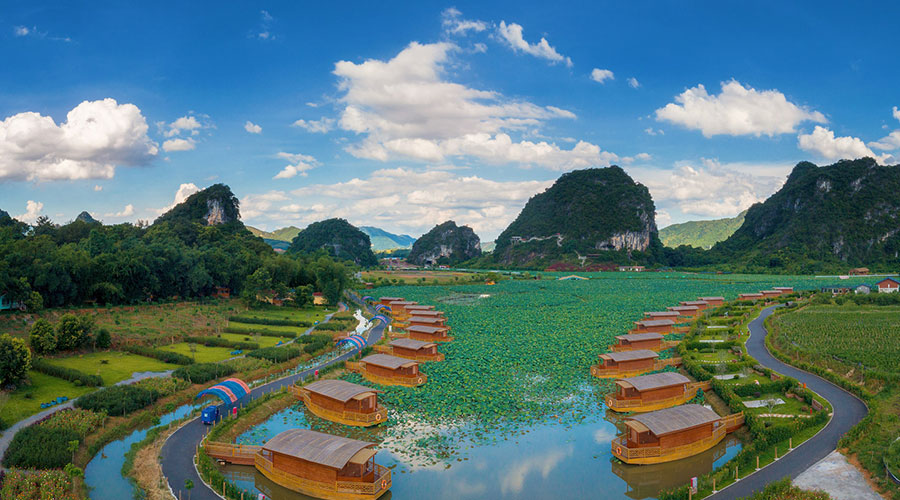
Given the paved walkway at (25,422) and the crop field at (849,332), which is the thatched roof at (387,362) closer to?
the paved walkway at (25,422)

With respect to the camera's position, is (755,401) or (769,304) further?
(769,304)

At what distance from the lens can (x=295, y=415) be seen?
24812mm

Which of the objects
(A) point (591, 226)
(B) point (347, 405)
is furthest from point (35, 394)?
(A) point (591, 226)

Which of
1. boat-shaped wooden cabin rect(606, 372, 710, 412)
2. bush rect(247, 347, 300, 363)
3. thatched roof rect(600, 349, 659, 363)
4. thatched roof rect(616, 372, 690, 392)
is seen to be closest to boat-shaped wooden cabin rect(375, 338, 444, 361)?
bush rect(247, 347, 300, 363)

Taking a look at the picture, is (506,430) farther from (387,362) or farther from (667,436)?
(387,362)

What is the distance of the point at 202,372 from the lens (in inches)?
1122

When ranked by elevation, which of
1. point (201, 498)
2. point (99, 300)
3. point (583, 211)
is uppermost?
point (583, 211)

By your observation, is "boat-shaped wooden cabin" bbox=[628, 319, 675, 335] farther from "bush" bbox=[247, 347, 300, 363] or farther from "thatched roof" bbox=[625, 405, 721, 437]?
"bush" bbox=[247, 347, 300, 363]

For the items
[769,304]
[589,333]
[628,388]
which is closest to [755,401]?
[628,388]

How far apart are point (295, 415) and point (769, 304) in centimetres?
5880

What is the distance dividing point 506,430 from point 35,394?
2259 centimetres

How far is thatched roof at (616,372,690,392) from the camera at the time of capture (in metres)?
24.7

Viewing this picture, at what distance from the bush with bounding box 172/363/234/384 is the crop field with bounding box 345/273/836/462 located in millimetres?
7320

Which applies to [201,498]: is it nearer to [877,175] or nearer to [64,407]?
[64,407]
